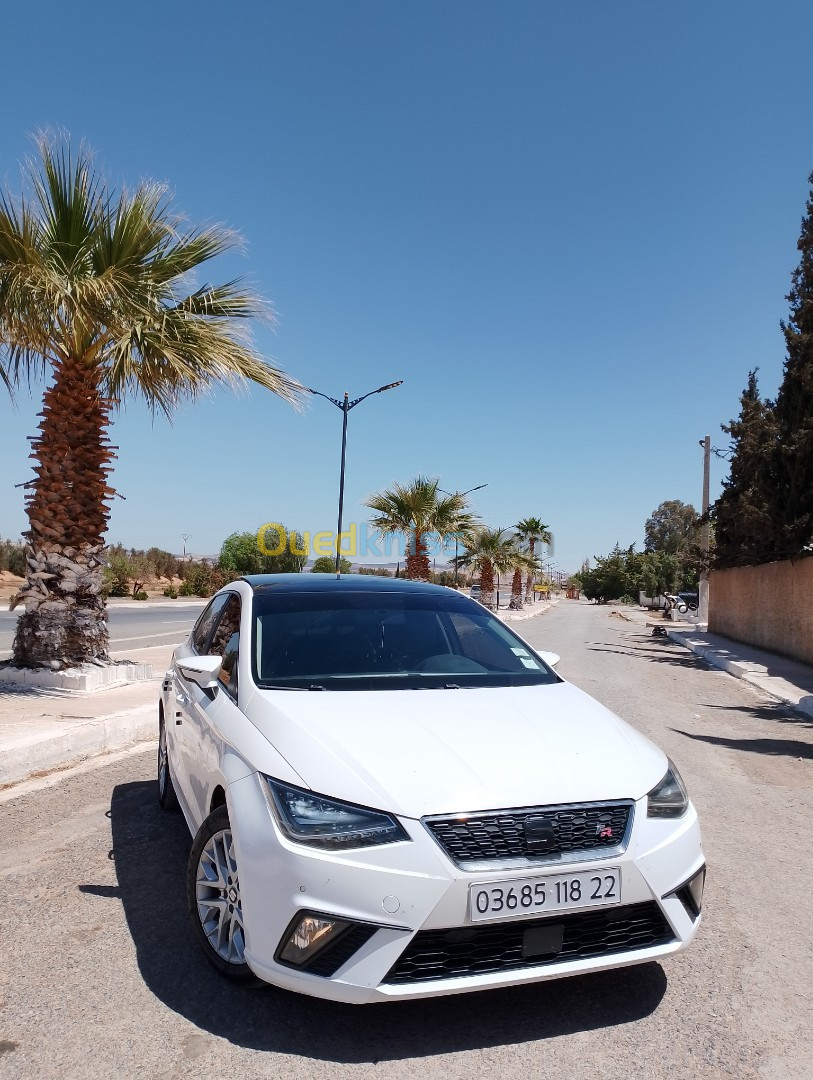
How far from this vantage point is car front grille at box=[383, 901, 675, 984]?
2617 millimetres

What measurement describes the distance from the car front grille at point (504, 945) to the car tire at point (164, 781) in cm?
270

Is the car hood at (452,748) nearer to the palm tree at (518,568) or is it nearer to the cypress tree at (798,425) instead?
the cypress tree at (798,425)

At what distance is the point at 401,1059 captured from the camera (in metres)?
2.66

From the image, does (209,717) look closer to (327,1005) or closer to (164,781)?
(327,1005)

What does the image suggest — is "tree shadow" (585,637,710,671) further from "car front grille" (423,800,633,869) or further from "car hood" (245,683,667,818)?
"car front grille" (423,800,633,869)

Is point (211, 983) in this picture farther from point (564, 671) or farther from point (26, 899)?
point (564, 671)

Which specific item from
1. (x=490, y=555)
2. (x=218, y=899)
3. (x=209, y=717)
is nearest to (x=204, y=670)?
(x=209, y=717)

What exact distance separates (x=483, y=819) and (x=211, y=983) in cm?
129

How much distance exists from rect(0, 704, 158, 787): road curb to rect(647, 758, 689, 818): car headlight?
4.85 m

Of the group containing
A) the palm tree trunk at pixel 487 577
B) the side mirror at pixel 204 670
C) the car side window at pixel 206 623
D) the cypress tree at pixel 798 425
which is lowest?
the side mirror at pixel 204 670

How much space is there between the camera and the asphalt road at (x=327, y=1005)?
8.69 ft

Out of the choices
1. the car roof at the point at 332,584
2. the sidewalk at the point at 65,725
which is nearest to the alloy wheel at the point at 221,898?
the car roof at the point at 332,584

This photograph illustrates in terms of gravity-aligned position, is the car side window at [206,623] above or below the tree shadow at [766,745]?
above

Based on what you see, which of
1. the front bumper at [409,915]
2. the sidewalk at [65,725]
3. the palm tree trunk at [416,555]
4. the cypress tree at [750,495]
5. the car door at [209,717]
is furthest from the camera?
the palm tree trunk at [416,555]
